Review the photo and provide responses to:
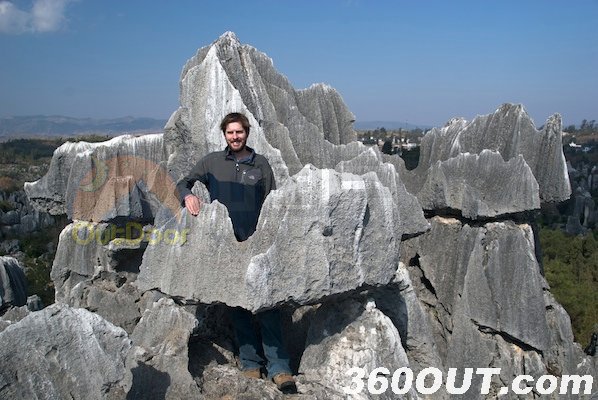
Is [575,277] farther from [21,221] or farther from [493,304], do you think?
[21,221]

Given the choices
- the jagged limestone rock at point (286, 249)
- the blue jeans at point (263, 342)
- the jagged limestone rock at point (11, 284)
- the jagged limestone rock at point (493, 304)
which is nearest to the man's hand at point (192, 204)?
the jagged limestone rock at point (286, 249)

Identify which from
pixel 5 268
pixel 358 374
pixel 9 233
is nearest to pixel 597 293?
pixel 358 374

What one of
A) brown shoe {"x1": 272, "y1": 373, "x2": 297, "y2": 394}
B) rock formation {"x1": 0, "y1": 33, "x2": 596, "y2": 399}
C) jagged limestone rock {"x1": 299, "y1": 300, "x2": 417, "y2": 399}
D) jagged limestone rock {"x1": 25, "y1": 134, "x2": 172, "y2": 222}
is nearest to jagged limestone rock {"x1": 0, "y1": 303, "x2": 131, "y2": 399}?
rock formation {"x1": 0, "y1": 33, "x2": 596, "y2": 399}

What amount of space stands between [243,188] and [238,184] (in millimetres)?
50

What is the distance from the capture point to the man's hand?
3.83 m

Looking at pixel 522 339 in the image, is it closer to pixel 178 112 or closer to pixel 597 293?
pixel 178 112

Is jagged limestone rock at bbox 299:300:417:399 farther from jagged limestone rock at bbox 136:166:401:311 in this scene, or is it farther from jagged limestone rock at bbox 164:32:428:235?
jagged limestone rock at bbox 164:32:428:235

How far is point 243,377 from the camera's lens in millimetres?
3938

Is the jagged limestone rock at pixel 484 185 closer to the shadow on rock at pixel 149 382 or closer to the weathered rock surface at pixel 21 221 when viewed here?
the shadow on rock at pixel 149 382

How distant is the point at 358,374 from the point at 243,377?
873 mm

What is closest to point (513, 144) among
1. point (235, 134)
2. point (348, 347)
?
point (348, 347)

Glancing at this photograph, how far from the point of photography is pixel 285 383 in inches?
153

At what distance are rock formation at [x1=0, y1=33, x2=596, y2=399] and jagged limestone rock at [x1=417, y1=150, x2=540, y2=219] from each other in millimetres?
22

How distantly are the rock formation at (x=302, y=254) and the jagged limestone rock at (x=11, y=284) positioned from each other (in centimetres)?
191
